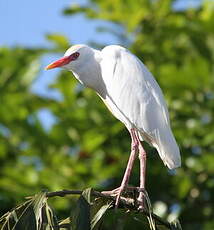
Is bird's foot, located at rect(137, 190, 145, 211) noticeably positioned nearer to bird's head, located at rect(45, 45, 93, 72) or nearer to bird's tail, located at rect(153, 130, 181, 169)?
bird's tail, located at rect(153, 130, 181, 169)

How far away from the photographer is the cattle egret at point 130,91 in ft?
13.0

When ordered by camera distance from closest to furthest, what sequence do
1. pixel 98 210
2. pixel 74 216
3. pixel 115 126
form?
pixel 74 216 → pixel 98 210 → pixel 115 126

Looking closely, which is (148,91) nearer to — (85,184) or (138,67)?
(138,67)

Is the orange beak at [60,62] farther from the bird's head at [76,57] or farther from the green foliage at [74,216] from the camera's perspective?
the green foliage at [74,216]

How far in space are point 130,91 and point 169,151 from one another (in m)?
0.48

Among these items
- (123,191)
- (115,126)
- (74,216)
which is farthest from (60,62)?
(115,126)

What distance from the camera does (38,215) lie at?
2.87 m

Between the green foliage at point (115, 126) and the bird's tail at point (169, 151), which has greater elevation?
the bird's tail at point (169, 151)

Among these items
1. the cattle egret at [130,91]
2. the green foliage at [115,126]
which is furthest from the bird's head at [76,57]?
the green foliage at [115,126]

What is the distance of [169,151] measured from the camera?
151 inches

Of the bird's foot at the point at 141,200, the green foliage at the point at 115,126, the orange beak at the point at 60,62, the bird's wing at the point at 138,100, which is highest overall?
the orange beak at the point at 60,62

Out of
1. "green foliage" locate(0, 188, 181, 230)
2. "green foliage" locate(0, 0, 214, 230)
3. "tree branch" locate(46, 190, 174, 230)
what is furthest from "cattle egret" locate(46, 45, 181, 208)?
"green foliage" locate(0, 0, 214, 230)

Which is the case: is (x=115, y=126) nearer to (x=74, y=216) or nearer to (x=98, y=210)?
(x=98, y=210)

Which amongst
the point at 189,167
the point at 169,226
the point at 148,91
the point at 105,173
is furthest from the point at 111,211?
the point at 189,167
